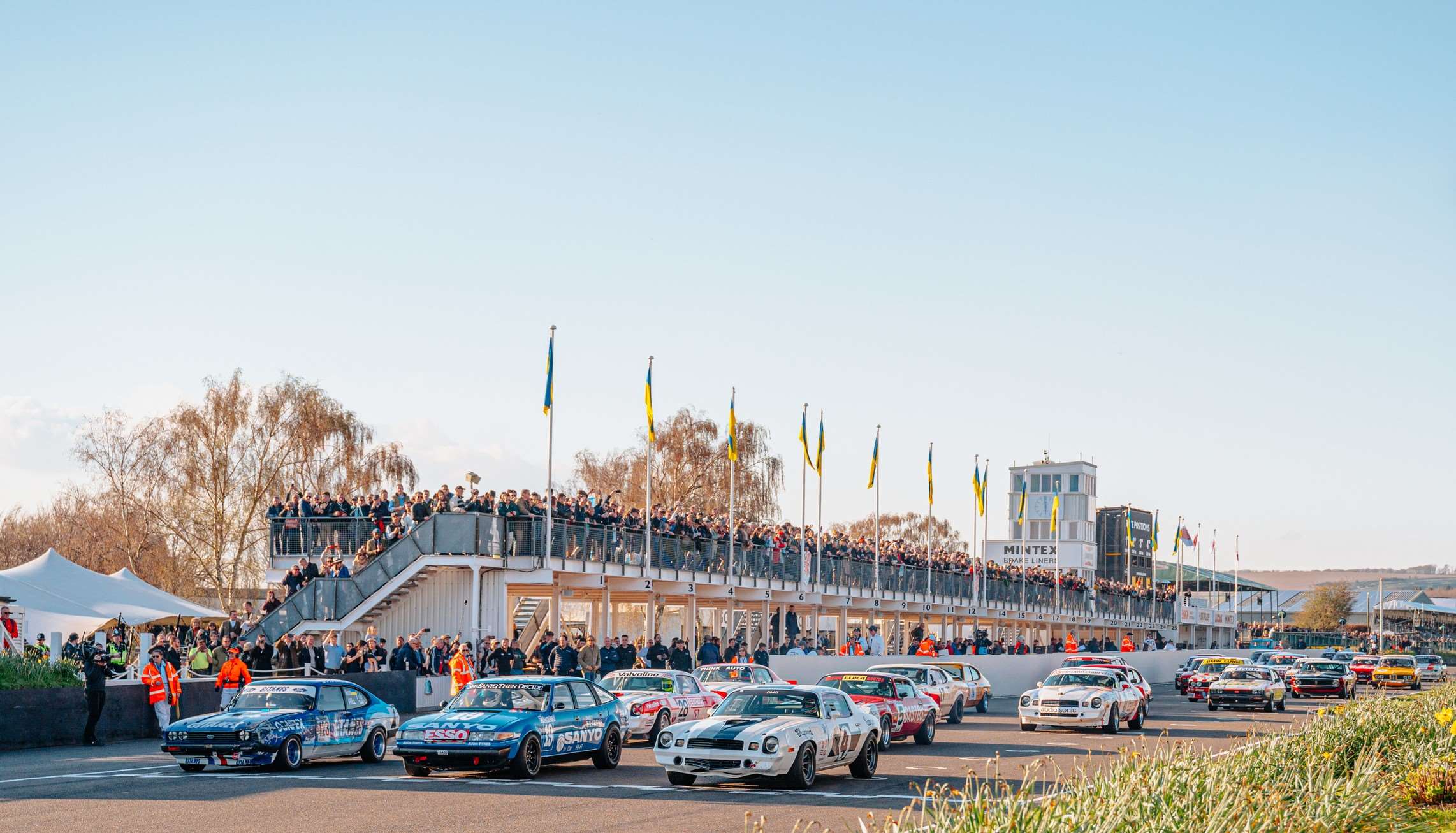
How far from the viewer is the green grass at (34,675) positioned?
25438 millimetres

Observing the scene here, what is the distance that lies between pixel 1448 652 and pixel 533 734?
124 meters

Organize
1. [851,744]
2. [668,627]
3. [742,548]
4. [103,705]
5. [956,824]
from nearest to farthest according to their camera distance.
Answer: [956,824] → [851,744] → [103,705] → [742,548] → [668,627]

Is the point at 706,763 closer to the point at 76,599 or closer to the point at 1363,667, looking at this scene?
the point at 76,599

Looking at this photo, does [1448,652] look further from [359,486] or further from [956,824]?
[956,824]

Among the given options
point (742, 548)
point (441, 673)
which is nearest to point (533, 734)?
point (441, 673)

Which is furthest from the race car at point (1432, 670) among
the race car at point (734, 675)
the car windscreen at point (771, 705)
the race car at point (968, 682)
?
the car windscreen at point (771, 705)

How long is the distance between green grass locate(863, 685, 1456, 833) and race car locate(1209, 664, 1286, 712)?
2550 centimetres

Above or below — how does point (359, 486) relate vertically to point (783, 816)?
above

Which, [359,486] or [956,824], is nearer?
[956,824]

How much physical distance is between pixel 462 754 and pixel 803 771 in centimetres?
430

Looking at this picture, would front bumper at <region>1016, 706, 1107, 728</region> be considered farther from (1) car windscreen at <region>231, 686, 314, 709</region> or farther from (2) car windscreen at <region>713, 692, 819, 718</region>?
(1) car windscreen at <region>231, 686, 314, 709</region>

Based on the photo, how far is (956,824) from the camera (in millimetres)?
8742

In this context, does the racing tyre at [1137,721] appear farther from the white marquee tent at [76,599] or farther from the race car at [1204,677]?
the white marquee tent at [76,599]

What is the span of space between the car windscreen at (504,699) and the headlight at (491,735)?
0.68 metres
